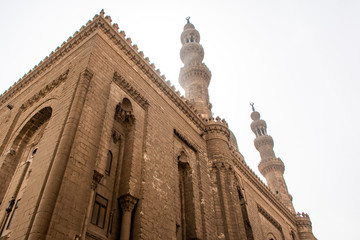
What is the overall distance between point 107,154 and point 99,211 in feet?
4.97

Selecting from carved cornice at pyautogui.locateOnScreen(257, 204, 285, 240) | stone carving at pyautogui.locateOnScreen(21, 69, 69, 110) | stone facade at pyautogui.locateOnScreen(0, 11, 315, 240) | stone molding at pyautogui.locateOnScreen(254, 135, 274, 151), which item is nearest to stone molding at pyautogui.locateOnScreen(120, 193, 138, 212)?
stone facade at pyautogui.locateOnScreen(0, 11, 315, 240)

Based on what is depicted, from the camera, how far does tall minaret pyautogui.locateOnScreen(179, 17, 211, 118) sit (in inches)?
665

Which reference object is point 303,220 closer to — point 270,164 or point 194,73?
point 270,164

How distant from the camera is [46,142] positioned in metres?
7.15

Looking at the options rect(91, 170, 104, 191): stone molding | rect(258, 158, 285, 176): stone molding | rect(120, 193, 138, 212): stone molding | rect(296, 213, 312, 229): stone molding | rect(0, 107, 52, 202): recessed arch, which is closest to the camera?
rect(91, 170, 104, 191): stone molding

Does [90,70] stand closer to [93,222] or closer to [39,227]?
[93,222]

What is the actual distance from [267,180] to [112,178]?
20.0 meters

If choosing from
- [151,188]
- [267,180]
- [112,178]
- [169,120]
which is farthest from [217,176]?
[267,180]

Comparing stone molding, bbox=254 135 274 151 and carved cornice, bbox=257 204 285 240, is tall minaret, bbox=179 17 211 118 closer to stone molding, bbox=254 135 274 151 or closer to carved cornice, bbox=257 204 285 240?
carved cornice, bbox=257 204 285 240

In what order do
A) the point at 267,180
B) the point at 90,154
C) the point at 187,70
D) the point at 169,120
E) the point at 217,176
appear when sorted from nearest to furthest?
the point at 90,154 → the point at 169,120 → the point at 217,176 → the point at 187,70 → the point at 267,180

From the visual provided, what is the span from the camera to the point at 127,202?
7.83 meters

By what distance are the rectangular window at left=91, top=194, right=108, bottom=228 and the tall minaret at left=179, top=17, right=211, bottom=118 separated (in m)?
8.68

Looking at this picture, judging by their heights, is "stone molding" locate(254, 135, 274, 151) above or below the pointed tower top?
below

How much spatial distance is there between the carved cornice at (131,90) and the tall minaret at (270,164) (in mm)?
17400
